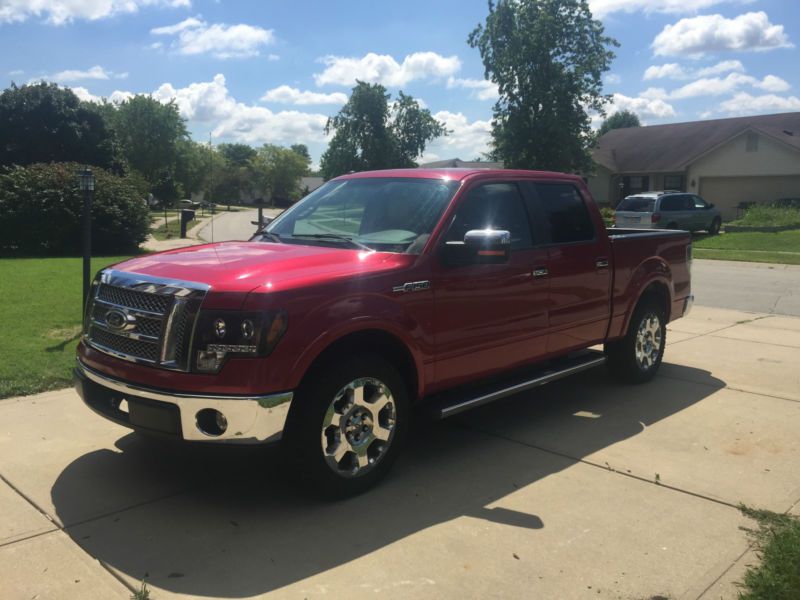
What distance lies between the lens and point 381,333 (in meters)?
4.13

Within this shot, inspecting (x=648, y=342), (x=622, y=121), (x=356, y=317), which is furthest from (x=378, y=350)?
(x=622, y=121)

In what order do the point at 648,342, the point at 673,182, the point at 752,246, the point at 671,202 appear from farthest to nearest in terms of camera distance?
the point at 673,182, the point at 671,202, the point at 752,246, the point at 648,342

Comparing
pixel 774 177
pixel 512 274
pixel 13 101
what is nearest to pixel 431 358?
pixel 512 274

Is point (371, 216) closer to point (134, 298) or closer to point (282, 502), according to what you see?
point (134, 298)

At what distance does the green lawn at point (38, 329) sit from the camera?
6.26 metres

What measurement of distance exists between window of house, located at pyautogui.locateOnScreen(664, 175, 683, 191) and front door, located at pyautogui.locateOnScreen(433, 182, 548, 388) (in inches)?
1618

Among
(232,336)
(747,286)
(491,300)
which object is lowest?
(747,286)

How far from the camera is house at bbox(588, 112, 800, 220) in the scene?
3719cm

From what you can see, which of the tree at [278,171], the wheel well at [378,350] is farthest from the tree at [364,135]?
the wheel well at [378,350]

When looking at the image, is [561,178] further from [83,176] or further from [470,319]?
[83,176]

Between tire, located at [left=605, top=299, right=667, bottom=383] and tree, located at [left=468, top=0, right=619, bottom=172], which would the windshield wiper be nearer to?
tire, located at [left=605, top=299, right=667, bottom=383]

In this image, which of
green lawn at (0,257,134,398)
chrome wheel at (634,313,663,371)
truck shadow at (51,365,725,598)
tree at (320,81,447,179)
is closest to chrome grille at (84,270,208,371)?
truck shadow at (51,365,725,598)

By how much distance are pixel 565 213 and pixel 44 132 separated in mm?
40112

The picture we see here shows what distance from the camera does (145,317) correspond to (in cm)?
378
